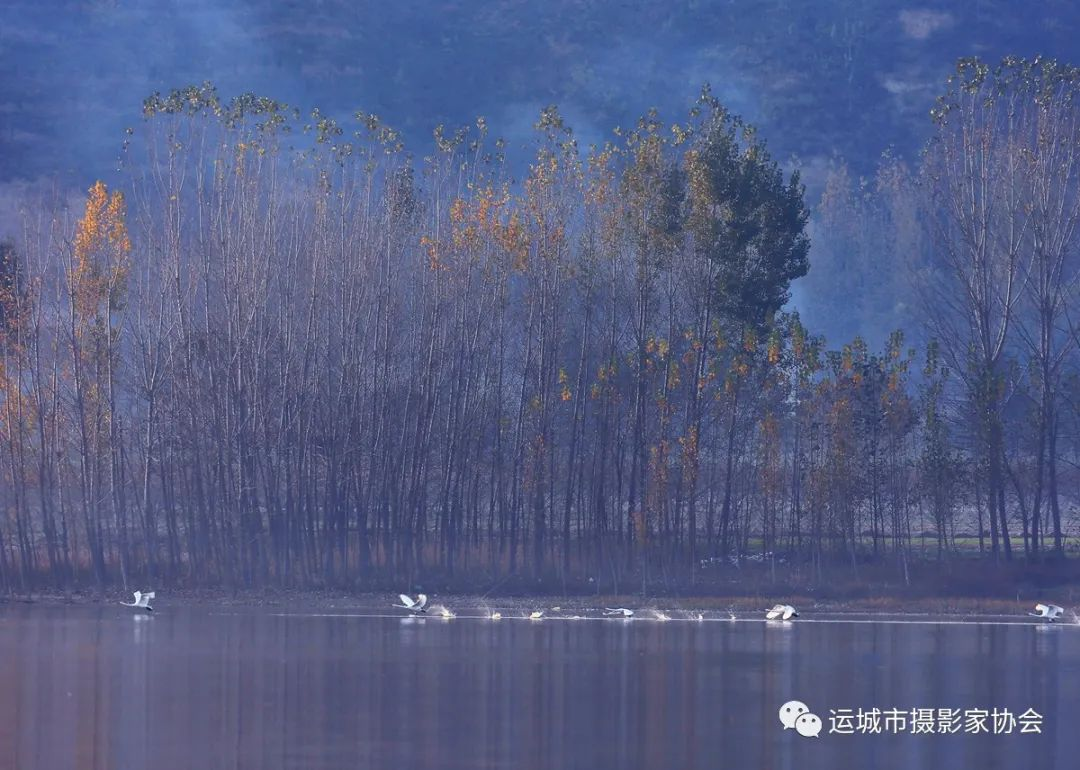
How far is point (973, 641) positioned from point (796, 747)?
34.8 feet

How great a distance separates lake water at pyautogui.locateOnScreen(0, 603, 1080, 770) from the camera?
36.4ft

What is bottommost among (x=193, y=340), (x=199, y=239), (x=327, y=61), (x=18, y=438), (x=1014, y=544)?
(x=1014, y=544)

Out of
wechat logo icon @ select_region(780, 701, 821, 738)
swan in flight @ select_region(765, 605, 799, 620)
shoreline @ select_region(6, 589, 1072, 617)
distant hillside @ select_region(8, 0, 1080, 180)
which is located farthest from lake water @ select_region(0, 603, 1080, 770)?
distant hillside @ select_region(8, 0, 1080, 180)

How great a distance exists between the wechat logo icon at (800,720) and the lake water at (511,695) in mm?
115

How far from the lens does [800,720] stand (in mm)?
12633

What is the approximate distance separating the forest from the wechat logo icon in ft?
65.8

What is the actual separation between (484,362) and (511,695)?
24592 millimetres

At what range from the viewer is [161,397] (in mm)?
35750

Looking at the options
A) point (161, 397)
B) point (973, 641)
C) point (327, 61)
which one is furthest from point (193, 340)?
point (327, 61)

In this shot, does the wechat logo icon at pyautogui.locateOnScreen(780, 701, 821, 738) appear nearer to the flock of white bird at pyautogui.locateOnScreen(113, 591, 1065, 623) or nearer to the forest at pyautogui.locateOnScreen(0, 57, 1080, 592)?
the flock of white bird at pyautogui.locateOnScreen(113, 591, 1065, 623)

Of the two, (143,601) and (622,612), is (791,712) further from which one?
(143,601)

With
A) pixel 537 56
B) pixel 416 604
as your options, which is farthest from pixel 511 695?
pixel 537 56

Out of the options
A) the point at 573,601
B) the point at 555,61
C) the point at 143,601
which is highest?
the point at 555,61

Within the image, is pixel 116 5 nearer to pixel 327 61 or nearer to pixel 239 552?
pixel 327 61
